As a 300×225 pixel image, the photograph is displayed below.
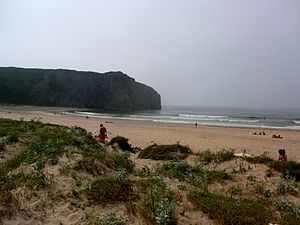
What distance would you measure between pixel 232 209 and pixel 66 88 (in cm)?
12080

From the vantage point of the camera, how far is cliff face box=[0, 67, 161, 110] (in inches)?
4577

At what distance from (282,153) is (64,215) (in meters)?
10.5

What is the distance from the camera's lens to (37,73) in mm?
125062

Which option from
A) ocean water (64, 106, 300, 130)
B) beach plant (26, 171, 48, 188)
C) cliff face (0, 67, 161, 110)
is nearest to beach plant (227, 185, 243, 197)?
beach plant (26, 171, 48, 188)

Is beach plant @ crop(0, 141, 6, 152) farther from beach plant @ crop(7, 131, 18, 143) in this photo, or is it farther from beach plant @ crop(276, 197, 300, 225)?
beach plant @ crop(276, 197, 300, 225)

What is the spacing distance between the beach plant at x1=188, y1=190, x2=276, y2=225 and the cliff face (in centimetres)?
10941

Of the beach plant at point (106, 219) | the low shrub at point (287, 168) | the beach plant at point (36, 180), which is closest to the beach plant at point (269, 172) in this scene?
the low shrub at point (287, 168)

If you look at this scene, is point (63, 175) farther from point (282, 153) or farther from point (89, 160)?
point (282, 153)

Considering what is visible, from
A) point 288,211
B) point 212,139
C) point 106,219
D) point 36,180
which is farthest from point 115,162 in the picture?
point 212,139

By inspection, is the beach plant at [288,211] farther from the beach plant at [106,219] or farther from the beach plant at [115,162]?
the beach plant at [115,162]

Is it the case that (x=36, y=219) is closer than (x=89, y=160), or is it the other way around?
(x=36, y=219)

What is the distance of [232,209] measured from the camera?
6.08m

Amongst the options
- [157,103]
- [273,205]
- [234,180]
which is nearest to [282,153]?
[234,180]

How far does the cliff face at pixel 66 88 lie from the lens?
381 feet
